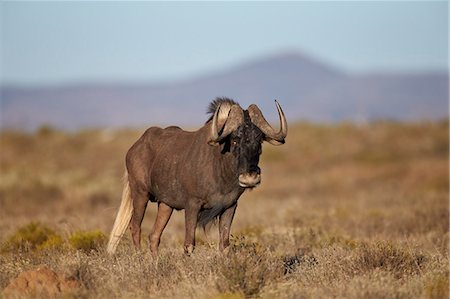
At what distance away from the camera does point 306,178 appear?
34.5 meters

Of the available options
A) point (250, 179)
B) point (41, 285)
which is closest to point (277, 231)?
point (250, 179)

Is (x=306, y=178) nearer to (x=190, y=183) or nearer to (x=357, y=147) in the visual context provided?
→ (x=357, y=147)

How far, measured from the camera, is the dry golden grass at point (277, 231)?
8.88 metres

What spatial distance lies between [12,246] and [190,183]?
3414 millimetres

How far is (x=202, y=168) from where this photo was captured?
1055 centimetres

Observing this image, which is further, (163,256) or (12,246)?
(12,246)

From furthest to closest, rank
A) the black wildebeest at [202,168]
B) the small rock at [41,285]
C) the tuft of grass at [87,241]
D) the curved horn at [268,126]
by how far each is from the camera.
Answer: the tuft of grass at [87,241] < the curved horn at [268,126] < the black wildebeest at [202,168] < the small rock at [41,285]

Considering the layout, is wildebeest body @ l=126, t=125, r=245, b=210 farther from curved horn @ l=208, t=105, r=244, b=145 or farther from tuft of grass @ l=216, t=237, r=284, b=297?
tuft of grass @ l=216, t=237, r=284, b=297

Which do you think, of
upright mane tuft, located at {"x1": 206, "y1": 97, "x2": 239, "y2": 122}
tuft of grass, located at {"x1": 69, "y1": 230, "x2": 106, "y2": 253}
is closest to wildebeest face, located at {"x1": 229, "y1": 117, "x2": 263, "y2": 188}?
upright mane tuft, located at {"x1": 206, "y1": 97, "x2": 239, "y2": 122}

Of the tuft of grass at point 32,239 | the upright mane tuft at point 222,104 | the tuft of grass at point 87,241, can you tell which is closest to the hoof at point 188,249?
the upright mane tuft at point 222,104

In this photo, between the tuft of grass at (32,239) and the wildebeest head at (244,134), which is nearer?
the wildebeest head at (244,134)

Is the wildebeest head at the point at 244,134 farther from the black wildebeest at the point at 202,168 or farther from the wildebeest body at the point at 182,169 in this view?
the wildebeest body at the point at 182,169

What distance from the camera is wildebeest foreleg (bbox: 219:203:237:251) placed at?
34.4 feet

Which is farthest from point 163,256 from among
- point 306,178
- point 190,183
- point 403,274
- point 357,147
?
point 357,147
